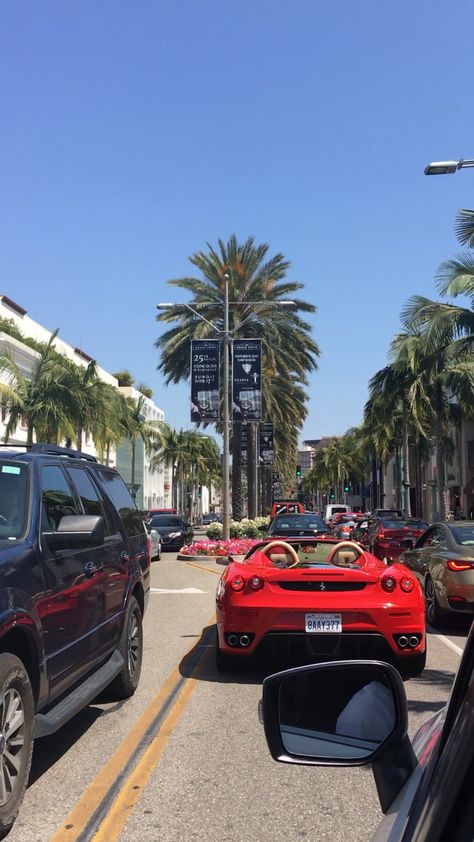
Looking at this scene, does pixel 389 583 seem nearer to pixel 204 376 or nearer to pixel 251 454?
pixel 204 376

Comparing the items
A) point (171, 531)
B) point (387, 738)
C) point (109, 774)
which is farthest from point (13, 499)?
point (171, 531)

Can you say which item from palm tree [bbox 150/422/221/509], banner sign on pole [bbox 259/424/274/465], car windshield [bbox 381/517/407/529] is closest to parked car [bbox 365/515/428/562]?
car windshield [bbox 381/517/407/529]

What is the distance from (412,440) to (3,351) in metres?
32.9

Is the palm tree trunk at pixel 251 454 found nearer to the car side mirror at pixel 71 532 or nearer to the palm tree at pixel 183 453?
the palm tree at pixel 183 453

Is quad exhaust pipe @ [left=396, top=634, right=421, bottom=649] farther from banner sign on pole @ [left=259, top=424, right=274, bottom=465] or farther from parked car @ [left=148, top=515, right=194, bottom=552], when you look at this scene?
banner sign on pole @ [left=259, top=424, right=274, bottom=465]

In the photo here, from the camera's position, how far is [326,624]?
6996 mm

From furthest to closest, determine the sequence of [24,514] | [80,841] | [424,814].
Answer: [24,514]
[80,841]
[424,814]

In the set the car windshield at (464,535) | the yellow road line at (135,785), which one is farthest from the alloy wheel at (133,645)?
the car windshield at (464,535)

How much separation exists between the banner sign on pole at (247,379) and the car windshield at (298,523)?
25.1ft

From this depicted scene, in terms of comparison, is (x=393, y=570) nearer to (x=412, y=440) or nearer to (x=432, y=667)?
(x=432, y=667)

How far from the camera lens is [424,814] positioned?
4.58ft

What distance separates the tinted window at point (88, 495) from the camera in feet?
20.1

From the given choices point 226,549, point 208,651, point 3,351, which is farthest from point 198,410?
point 208,651

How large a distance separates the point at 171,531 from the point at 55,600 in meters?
26.8
